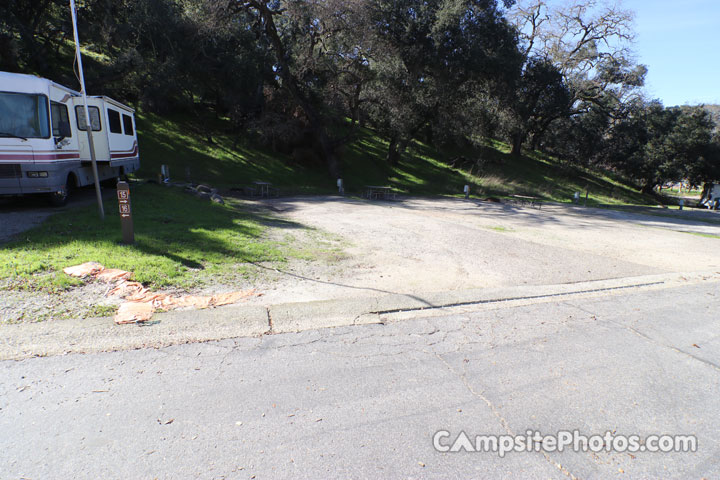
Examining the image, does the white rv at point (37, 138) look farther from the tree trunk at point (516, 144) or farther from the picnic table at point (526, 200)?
the tree trunk at point (516, 144)

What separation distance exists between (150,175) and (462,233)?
52.2 feet

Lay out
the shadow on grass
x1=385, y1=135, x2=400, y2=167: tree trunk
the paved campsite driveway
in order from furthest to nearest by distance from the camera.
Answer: x1=385, y1=135, x2=400, y2=167: tree trunk → the paved campsite driveway → the shadow on grass

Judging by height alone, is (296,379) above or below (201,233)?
below

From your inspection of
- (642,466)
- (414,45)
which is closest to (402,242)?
(642,466)

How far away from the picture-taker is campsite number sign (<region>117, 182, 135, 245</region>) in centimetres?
613

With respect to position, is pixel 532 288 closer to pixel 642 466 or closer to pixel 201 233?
pixel 642 466

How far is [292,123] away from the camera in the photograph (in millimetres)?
23922

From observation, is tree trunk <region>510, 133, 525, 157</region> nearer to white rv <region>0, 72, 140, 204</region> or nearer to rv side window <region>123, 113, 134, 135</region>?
rv side window <region>123, 113, 134, 135</region>

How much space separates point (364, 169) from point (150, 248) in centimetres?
2183

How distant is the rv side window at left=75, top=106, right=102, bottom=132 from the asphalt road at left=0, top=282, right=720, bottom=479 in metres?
10.0

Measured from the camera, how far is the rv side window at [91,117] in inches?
429

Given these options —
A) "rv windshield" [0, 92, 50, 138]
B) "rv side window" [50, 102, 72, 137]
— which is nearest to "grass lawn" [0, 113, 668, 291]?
"rv side window" [50, 102, 72, 137]

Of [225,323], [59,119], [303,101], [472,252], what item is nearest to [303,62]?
[303,101]

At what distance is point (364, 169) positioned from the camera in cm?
2723
